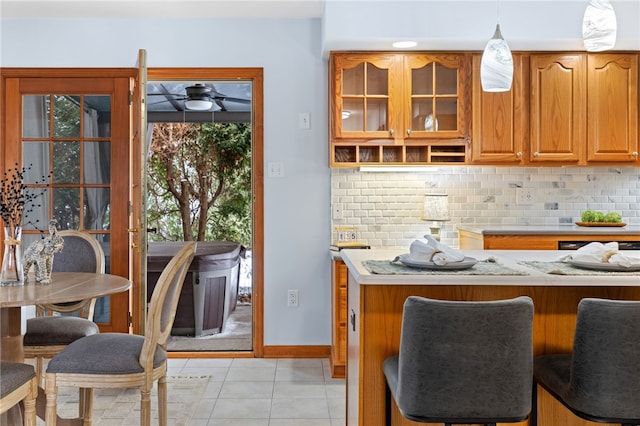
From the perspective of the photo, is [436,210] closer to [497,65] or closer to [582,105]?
[582,105]

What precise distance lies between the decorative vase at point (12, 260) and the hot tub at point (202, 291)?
2.14 m

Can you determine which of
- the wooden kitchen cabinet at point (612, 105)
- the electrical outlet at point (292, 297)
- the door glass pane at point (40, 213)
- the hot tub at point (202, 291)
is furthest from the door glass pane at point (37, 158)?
the wooden kitchen cabinet at point (612, 105)

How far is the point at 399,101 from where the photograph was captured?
11.9 ft

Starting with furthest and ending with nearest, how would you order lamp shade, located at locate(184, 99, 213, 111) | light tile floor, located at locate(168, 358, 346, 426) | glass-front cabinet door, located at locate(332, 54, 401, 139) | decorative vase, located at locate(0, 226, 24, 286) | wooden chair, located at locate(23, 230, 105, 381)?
lamp shade, located at locate(184, 99, 213, 111) → glass-front cabinet door, located at locate(332, 54, 401, 139) → light tile floor, located at locate(168, 358, 346, 426) → wooden chair, located at locate(23, 230, 105, 381) → decorative vase, located at locate(0, 226, 24, 286)

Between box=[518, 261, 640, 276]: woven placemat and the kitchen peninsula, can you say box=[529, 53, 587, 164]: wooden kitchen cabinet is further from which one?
the kitchen peninsula

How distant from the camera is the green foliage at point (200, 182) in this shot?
706 centimetres

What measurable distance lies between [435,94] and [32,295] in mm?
2769

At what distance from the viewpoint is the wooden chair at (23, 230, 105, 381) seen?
258 centimetres

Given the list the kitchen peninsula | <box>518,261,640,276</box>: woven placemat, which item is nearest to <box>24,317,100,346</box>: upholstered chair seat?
the kitchen peninsula

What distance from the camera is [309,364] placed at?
367 centimetres

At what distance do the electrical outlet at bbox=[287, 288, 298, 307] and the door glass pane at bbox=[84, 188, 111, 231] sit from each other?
1426mm

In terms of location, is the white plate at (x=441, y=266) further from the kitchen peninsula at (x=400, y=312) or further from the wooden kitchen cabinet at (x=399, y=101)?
the wooden kitchen cabinet at (x=399, y=101)

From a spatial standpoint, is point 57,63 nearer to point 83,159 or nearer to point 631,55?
point 83,159

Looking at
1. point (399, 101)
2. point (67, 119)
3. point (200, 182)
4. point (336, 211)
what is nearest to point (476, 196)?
point (399, 101)
